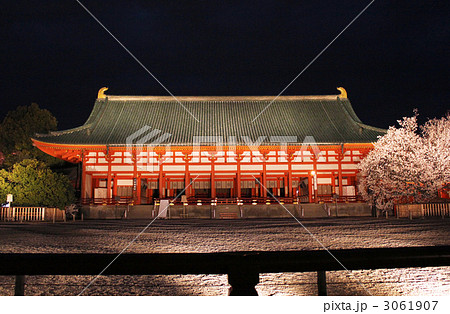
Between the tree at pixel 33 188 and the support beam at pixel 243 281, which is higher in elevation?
the tree at pixel 33 188

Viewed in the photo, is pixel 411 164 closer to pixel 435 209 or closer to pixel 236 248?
pixel 435 209

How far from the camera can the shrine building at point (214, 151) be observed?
21.6 metres

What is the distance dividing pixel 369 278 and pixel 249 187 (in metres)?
19.4

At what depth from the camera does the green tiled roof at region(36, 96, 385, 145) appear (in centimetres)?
2249

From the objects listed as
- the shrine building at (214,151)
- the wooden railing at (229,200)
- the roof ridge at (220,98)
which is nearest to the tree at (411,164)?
the wooden railing at (229,200)

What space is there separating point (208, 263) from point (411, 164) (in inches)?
592

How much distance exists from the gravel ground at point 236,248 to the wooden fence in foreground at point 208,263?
2.72 m

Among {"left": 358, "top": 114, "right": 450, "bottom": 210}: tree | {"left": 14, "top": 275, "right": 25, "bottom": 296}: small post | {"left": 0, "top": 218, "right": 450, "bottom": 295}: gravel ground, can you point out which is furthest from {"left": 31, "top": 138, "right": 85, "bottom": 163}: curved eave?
{"left": 14, "top": 275, "right": 25, "bottom": 296}: small post

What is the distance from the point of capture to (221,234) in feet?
34.5

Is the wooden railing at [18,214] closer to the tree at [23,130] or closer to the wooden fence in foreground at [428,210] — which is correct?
the tree at [23,130]

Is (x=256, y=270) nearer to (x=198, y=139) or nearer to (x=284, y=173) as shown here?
(x=198, y=139)

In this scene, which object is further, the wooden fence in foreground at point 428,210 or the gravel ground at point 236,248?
the wooden fence in foreground at point 428,210

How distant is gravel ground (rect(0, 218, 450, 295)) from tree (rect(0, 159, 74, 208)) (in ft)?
20.1

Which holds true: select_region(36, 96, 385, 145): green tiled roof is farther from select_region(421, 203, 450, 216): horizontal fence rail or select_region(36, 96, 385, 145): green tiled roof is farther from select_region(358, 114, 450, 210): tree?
select_region(421, 203, 450, 216): horizontal fence rail
